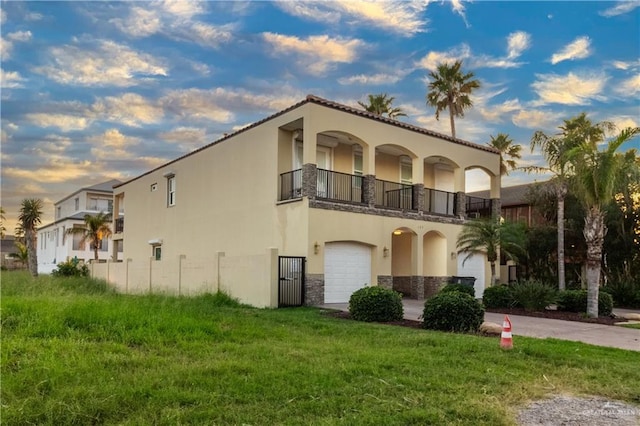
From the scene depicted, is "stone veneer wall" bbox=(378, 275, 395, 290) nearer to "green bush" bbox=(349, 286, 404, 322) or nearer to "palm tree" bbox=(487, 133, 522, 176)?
"green bush" bbox=(349, 286, 404, 322)

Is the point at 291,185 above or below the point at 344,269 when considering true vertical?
above

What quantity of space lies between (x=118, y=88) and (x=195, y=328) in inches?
378

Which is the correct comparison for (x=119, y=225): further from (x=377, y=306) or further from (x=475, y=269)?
(x=377, y=306)

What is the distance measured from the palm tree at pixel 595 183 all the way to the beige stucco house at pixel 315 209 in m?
7.48

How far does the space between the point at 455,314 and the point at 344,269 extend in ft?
25.8

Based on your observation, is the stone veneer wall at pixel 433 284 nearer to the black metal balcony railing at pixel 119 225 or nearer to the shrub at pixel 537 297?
the shrub at pixel 537 297

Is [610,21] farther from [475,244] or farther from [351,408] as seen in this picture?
[351,408]

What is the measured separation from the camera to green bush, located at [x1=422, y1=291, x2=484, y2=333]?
11.0 m

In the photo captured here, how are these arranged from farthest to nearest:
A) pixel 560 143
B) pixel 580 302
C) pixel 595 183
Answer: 1. pixel 560 143
2. pixel 580 302
3. pixel 595 183

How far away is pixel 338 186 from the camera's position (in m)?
19.4

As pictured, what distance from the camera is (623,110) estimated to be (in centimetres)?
1903

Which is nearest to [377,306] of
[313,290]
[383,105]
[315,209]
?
[313,290]

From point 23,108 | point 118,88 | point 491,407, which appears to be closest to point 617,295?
point 491,407

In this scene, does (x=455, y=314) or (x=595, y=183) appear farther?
(x=595, y=183)
